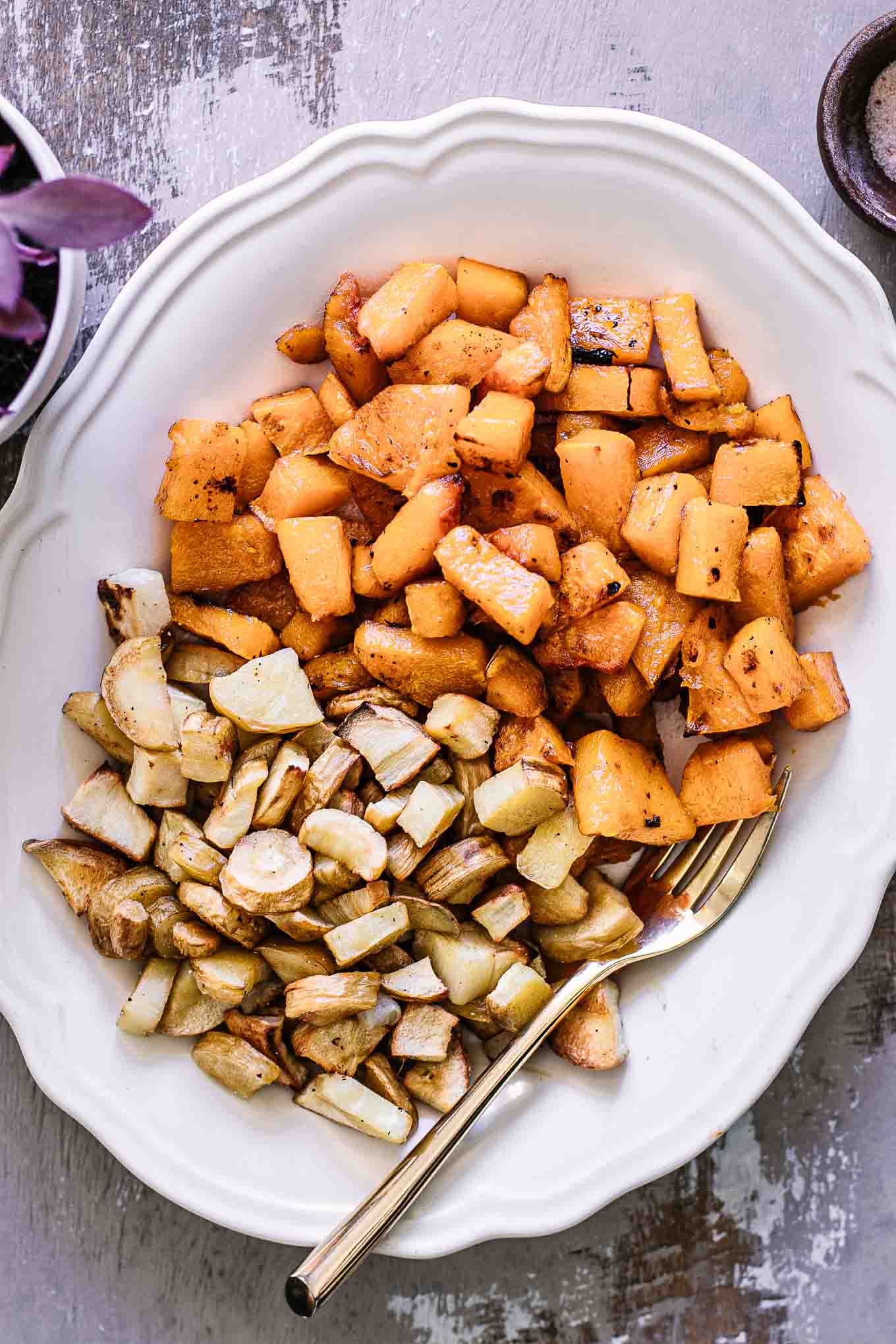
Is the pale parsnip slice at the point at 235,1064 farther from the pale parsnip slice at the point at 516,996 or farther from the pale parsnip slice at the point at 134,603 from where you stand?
the pale parsnip slice at the point at 134,603

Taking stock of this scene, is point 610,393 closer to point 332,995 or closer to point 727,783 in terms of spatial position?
point 727,783

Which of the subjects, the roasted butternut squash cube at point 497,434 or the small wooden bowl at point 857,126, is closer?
the roasted butternut squash cube at point 497,434

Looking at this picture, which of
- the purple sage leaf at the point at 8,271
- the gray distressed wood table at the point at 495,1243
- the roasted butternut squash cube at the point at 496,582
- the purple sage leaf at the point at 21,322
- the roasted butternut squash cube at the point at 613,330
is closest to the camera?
the purple sage leaf at the point at 8,271

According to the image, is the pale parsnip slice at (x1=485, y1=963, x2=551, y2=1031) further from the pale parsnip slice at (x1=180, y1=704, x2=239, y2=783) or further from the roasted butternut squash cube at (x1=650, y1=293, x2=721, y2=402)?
the roasted butternut squash cube at (x1=650, y1=293, x2=721, y2=402)

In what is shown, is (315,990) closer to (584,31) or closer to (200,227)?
(200,227)

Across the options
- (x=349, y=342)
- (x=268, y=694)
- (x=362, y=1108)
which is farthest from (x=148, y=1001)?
(x=349, y=342)

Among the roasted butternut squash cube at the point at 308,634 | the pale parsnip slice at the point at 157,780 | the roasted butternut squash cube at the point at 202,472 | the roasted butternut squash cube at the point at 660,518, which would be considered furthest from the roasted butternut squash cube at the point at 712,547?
the pale parsnip slice at the point at 157,780

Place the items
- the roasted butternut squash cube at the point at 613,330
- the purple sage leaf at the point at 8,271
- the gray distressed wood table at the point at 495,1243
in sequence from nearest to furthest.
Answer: the purple sage leaf at the point at 8,271
the roasted butternut squash cube at the point at 613,330
the gray distressed wood table at the point at 495,1243

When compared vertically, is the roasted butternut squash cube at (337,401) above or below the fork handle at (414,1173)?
above
